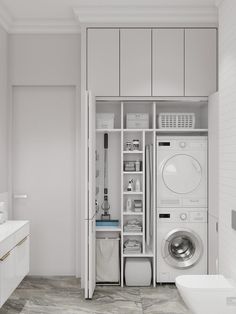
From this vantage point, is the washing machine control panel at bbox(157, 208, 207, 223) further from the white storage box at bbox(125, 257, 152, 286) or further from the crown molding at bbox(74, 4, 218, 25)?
the crown molding at bbox(74, 4, 218, 25)

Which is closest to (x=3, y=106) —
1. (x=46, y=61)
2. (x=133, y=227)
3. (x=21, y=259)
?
(x=46, y=61)

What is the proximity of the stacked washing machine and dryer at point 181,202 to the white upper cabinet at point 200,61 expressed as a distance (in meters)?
0.54

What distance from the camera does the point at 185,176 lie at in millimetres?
4473

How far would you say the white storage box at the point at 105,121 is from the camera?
4531 millimetres

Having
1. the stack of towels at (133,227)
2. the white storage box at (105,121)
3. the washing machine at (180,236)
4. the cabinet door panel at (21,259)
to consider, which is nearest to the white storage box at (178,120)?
the white storage box at (105,121)

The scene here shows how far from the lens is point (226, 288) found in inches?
114

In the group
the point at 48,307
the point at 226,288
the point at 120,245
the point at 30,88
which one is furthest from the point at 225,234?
the point at 30,88

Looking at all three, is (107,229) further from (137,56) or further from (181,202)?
(137,56)

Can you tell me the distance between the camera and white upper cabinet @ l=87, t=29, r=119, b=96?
4.36 meters

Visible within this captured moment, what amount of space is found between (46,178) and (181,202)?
5.30 ft

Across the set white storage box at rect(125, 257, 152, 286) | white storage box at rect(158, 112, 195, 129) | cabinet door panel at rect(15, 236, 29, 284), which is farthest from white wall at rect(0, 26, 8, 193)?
white storage box at rect(158, 112, 195, 129)

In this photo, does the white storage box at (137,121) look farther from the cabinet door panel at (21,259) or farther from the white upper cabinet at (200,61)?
the cabinet door panel at (21,259)

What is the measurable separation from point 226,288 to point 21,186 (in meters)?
2.81

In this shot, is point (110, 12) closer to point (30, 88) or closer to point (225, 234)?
point (30, 88)
